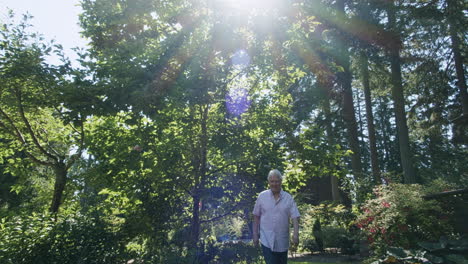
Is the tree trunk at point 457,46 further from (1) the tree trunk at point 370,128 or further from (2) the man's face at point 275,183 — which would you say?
(2) the man's face at point 275,183

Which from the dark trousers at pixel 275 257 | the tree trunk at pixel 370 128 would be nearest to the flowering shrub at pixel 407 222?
the dark trousers at pixel 275 257

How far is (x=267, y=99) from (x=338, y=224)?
358 inches

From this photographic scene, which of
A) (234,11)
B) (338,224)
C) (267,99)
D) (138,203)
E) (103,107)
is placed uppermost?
(234,11)

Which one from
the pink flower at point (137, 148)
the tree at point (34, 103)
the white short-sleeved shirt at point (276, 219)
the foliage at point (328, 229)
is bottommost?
the foliage at point (328, 229)

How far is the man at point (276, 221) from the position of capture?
12.6 feet

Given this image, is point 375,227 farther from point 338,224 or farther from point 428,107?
point 428,107

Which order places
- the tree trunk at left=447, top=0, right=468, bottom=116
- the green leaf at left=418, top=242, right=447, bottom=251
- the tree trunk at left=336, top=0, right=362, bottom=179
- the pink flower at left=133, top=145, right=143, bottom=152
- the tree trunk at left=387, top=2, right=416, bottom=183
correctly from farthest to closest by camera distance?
the tree trunk at left=387, top=2, right=416, bottom=183 → the tree trunk at left=336, top=0, right=362, bottom=179 → the tree trunk at left=447, top=0, right=468, bottom=116 → the green leaf at left=418, top=242, right=447, bottom=251 → the pink flower at left=133, top=145, right=143, bottom=152

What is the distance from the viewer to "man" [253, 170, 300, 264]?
3838 millimetres


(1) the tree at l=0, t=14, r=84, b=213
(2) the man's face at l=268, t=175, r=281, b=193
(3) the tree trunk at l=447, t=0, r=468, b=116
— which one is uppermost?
(3) the tree trunk at l=447, t=0, r=468, b=116

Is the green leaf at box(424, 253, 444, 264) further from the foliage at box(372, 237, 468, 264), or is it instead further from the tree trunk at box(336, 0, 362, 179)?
the tree trunk at box(336, 0, 362, 179)

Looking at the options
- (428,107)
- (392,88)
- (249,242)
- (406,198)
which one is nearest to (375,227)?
(406,198)

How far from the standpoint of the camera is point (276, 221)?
388 centimetres

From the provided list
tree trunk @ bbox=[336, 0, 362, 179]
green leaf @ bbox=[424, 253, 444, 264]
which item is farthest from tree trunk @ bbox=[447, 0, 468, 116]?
green leaf @ bbox=[424, 253, 444, 264]

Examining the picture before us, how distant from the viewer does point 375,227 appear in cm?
638
